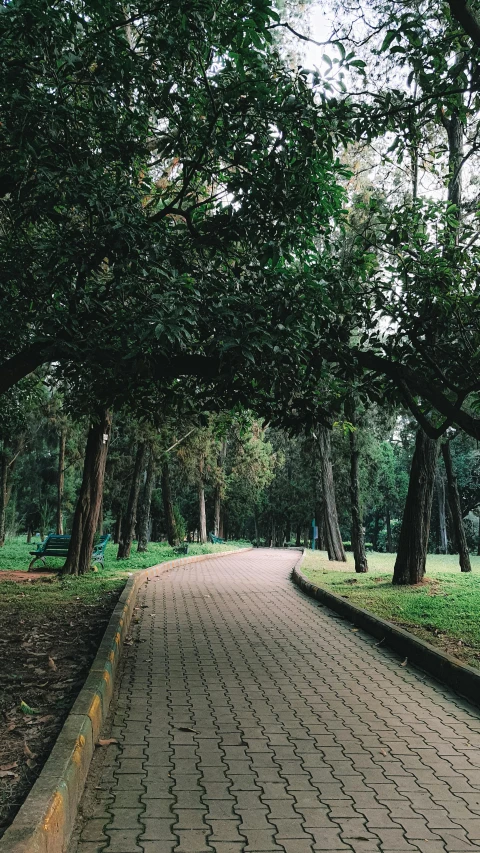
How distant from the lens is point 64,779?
3.74 metres

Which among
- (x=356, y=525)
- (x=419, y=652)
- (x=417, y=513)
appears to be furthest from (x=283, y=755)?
(x=356, y=525)

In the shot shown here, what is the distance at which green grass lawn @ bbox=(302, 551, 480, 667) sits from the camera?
876cm

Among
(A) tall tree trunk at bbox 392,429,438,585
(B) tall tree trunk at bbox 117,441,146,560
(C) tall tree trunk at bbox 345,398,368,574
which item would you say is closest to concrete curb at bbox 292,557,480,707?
(A) tall tree trunk at bbox 392,429,438,585

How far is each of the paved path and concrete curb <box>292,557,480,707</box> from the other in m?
0.23

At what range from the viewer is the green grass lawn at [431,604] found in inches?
345

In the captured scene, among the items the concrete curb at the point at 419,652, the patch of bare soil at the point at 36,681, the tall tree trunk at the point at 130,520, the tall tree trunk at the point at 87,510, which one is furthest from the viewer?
→ the tall tree trunk at the point at 130,520

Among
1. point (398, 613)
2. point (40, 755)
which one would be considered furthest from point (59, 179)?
point (398, 613)

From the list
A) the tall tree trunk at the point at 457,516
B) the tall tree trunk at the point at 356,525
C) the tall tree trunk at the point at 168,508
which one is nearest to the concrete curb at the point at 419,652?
the tall tree trunk at the point at 356,525

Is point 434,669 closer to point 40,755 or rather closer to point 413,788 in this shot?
point 413,788

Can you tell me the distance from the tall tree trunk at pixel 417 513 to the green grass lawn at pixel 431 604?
361mm

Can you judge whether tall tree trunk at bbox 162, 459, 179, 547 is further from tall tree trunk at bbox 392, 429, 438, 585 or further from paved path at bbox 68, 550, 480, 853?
paved path at bbox 68, 550, 480, 853

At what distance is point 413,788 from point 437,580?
11464 mm

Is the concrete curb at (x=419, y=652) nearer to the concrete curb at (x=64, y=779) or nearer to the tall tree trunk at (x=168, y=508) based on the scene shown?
the concrete curb at (x=64, y=779)

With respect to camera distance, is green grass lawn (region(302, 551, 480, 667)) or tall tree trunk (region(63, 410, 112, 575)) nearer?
green grass lawn (region(302, 551, 480, 667))
